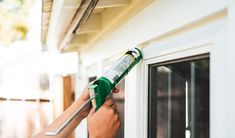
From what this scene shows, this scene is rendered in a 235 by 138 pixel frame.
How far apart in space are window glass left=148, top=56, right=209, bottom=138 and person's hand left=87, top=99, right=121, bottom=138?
0.29 m

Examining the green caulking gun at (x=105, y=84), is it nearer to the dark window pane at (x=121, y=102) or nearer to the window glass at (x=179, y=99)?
the window glass at (x=179, y=99)

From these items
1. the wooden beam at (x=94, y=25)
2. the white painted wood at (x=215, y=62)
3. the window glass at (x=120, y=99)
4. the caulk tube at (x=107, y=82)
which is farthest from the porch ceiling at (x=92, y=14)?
the white painted wood at (x=215, y=62)

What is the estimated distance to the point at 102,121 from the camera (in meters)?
1.27

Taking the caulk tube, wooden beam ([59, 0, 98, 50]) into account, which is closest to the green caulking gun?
the caulk tube

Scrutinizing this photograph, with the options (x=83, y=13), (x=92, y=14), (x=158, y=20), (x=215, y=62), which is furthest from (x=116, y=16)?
(x=215, y=62)

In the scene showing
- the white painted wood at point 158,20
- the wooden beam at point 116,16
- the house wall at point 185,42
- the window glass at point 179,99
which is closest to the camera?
the house wall at point 185,42

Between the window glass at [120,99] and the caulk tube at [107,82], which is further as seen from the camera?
the window glass at [120,99]

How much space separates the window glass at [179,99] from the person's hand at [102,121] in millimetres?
287

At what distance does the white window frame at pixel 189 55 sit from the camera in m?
0.93

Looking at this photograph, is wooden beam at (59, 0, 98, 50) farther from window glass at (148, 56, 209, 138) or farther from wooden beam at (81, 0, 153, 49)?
window glass at (148, 56, 209, 138)

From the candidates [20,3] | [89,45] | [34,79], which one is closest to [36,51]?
[34,79]

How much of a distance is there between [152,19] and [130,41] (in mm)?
328

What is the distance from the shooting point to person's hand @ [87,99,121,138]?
1259 millimetres

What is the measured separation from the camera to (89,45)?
3.03 m
